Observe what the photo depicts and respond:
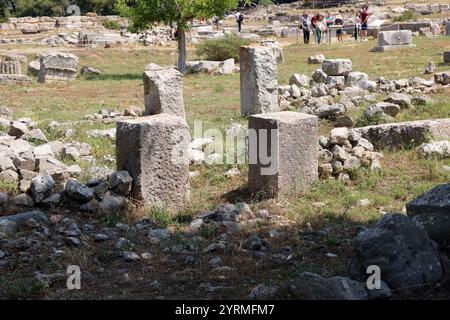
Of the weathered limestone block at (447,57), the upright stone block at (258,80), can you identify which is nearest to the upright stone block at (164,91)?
the upright stone block at (258,80)

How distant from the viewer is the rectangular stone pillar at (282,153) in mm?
8438

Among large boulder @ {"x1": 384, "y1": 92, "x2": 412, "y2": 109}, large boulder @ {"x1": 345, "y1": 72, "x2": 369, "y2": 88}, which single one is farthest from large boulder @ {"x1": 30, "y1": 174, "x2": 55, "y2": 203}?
large boulder @ {"x1": 345, "y1": 72, "x2": 369, "y2": 88}

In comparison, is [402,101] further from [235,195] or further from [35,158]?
[35,158]

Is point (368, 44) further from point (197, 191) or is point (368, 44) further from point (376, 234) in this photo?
point (376, 234)

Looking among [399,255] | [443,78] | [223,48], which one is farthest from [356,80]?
[399,255]

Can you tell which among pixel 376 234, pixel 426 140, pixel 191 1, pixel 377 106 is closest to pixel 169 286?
pixel 376 234

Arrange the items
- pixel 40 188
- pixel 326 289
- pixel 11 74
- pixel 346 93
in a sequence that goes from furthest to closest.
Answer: pixel 11 74 < pixel 346 93 < pixel 40 188 < pixel 326 289

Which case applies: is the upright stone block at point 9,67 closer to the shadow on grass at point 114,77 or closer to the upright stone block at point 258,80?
the shadow on grass at point 114,77

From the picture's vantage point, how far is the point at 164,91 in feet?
39.6

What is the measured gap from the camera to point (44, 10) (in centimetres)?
6469

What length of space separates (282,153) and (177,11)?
13792 millimetres

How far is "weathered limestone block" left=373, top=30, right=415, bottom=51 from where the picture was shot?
25.8 metres

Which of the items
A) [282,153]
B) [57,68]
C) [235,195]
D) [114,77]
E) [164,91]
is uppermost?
[164,91]
